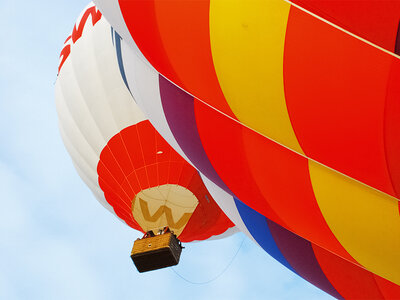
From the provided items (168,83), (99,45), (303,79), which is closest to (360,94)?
(303,79)

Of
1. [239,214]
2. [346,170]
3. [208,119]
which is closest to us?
[346,170]

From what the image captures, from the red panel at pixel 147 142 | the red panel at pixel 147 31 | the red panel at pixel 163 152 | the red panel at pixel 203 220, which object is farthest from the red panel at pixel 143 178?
the red panel at pixel 147 31

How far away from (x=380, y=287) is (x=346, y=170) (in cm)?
153

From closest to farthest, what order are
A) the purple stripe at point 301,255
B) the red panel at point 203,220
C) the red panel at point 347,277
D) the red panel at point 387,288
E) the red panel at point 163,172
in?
the red panel at point 387,288, the red panel at point 347,277, the purple stripe at point 301,255, the red panel at point 163,172, the red panel at point 203,220

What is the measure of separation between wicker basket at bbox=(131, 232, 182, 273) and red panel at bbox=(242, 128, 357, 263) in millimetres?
2708

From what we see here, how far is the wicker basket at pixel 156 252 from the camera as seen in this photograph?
8.30m

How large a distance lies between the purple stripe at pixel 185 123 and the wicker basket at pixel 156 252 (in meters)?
2.09

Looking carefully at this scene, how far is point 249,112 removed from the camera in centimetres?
536

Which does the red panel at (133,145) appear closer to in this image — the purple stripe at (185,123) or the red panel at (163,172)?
the red panel at (163,172)

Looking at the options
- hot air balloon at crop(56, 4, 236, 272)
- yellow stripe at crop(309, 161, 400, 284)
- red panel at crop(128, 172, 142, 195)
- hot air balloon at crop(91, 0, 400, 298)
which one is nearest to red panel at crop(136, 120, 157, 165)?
hot air balloon at crop(56, 4, 236, 272)

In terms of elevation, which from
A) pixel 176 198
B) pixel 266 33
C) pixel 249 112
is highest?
pixel 266 33

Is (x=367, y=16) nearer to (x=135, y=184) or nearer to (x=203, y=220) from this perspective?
(x=135, y=184)

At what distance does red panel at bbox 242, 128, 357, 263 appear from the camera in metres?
5.48

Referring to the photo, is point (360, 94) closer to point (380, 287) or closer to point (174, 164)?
point (380, 287)
